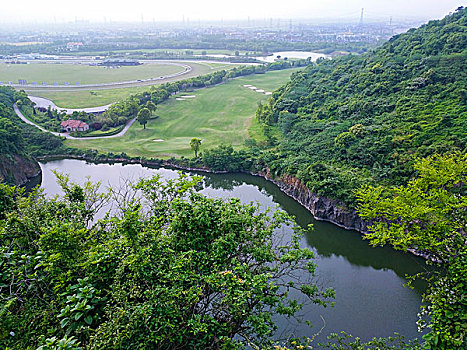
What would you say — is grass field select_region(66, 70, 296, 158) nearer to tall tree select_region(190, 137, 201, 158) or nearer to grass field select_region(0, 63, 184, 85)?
tall tree select_region(190, 137, 201, 158)

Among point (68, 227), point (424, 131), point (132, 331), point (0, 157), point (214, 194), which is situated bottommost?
point (214, 194)

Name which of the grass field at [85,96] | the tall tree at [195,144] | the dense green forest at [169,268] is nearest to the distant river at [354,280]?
the dense green forest at [169,268]

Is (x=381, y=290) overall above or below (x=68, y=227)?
below

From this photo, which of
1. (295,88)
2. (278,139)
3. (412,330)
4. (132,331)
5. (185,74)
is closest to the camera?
(132,331)

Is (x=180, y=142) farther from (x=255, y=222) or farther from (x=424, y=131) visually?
(x=255, y=222)

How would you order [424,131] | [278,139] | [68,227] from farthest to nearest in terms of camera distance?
[278,139] → [424,131] → [68,227]

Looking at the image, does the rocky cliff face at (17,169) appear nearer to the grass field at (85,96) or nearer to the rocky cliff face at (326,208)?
the rocky cliff face at (326,208)

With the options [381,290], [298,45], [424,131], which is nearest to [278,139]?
[424,131]
